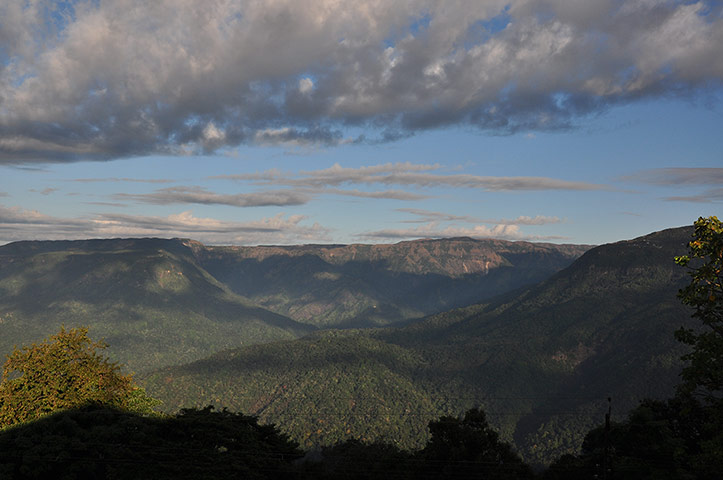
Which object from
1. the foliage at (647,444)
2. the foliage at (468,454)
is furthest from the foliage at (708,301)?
the foliage at (468,454)

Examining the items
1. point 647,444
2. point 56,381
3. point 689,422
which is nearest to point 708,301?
point 647,444

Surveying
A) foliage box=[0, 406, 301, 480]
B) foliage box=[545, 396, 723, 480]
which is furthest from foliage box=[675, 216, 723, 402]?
foliage box=[0, 406, 301, 480]

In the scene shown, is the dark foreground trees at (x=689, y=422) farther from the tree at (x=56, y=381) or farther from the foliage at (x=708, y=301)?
the tree at (x=56, y=381)

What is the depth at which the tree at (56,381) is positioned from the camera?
50312 mm

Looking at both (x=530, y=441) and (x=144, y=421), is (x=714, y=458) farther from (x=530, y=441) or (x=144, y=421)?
(x=530, y=441)

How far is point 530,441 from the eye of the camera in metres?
190

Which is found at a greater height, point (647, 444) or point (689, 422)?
point (689, 422)

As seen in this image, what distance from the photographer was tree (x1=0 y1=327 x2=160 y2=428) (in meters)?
50.3

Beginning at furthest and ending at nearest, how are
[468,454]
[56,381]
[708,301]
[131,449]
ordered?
[468,454], [56,381], [131,449], [708,301]

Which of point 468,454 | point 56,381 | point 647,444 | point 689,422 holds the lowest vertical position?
point 468,454

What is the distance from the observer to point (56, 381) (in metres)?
52.3

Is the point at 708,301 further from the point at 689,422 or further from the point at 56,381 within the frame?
the point at 56,381

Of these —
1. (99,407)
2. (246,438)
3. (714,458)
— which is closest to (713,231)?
(714,458)

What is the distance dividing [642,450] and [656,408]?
10782 mm
